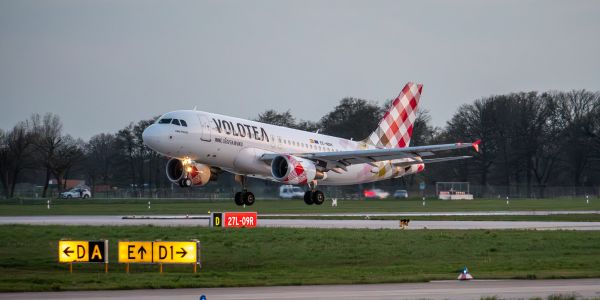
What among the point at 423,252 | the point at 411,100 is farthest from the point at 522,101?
the point at 423,252

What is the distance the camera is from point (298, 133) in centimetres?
5762

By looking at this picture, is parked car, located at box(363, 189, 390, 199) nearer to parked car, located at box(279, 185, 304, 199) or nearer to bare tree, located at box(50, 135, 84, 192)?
parked car, located at box(279, 185, 304, 199)

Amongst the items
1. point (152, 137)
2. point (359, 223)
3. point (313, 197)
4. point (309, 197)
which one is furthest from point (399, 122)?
point (152, 137)

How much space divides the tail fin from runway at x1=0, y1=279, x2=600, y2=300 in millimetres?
38142

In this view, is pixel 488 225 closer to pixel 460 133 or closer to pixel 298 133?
pixel 298 133

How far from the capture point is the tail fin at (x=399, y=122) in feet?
212

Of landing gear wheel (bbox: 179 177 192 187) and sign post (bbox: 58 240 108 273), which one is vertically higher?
landing gear wheel (bbox: 179 177 192 187)

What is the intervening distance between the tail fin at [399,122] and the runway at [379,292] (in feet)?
125

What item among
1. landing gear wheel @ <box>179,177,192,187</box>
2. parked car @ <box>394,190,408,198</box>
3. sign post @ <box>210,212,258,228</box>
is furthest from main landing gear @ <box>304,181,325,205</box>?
parked car @ <box>394,190,408,198</box>

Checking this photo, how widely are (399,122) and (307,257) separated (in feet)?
106

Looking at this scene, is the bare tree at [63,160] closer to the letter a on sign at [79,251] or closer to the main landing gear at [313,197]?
the main landing gear at [313,197]

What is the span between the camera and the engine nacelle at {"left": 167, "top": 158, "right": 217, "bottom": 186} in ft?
173

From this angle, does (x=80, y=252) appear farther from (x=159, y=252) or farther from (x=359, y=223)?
(x=359, y=223)

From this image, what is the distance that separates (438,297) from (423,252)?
13142 millimetres
